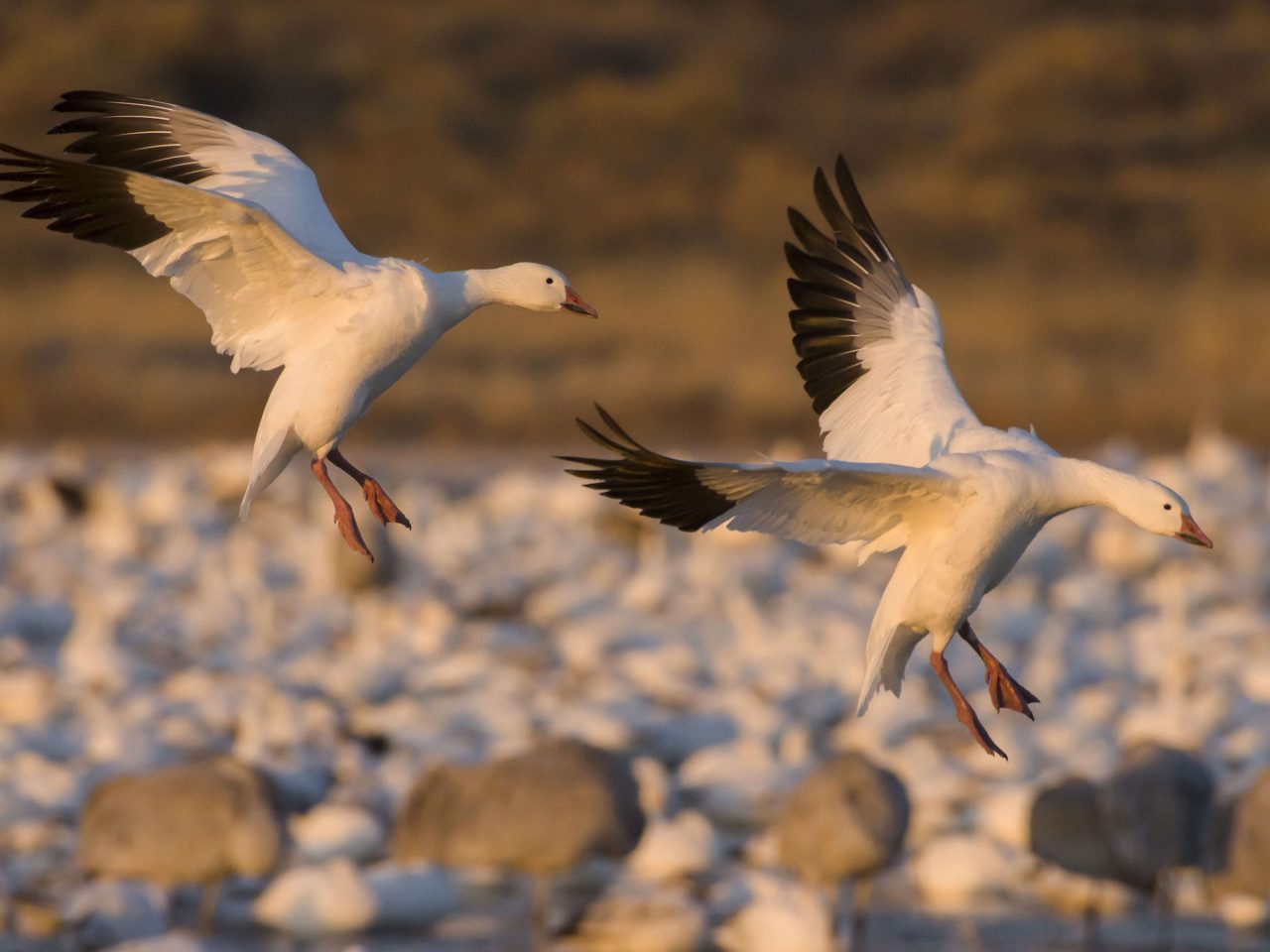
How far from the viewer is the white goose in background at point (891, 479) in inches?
254

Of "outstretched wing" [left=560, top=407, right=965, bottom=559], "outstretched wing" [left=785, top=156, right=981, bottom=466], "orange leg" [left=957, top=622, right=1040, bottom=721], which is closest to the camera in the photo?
"outstretched wing" [left=560, top=407, right=965, bottom=559]

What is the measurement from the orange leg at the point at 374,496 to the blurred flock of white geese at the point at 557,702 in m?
4.42

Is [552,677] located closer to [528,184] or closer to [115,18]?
[528,184]

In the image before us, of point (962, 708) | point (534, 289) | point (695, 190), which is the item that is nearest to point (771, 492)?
point (534, 289)

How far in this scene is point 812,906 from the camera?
39.6 feet

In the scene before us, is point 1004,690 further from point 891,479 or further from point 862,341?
point 862,341

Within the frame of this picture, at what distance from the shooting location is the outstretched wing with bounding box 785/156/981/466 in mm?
7688

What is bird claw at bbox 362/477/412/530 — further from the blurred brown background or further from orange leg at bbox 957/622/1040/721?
the blurred brown background

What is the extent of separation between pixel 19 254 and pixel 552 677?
15211 millimetres

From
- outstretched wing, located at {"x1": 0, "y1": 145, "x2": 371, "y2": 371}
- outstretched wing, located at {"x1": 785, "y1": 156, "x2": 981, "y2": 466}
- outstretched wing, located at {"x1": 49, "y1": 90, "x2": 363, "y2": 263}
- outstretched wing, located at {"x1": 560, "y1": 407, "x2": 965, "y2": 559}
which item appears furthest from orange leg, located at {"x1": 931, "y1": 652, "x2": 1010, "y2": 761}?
outstretched wing, located at {"x1": 49, "y1": 90, "x2": 363, "y2": 263}

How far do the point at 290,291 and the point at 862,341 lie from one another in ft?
6.98

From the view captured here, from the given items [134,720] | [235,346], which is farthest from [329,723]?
[235,346]

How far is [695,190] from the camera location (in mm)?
33469

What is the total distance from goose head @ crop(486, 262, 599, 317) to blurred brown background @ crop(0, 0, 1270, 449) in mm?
18580
